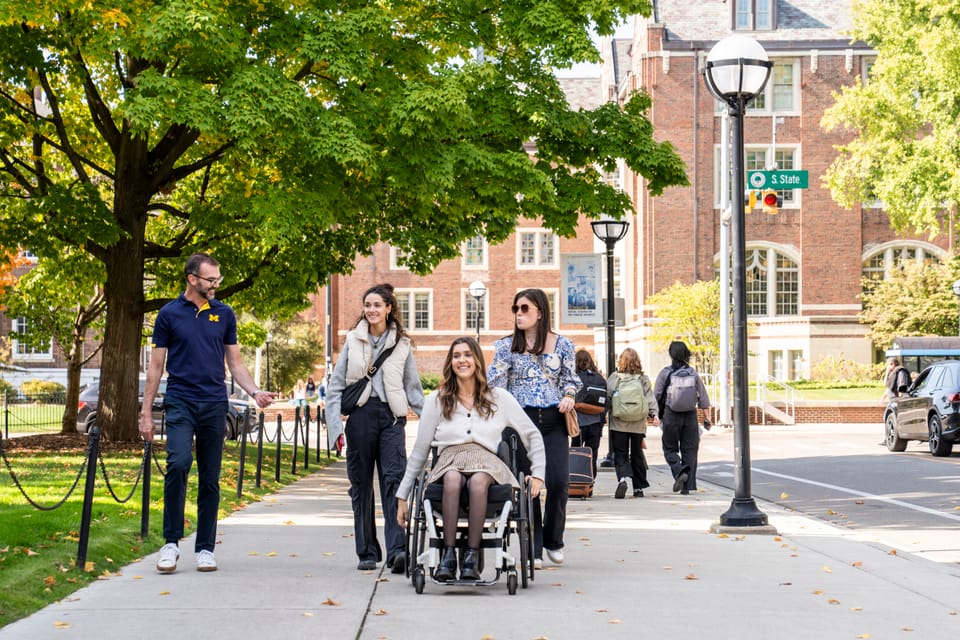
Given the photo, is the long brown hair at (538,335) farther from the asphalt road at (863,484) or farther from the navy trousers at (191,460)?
the asphalt road at (863,484)

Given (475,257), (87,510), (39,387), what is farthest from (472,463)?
(475,257)

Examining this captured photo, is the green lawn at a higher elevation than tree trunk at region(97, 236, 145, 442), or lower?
lower

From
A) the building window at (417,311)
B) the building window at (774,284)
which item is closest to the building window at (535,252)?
the building window at (417,311)

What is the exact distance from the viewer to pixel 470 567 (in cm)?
772

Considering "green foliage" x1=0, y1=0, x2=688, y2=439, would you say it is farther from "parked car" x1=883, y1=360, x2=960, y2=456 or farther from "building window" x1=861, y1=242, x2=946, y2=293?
"building window" x1=861, y1=242, x2=946, y2=293

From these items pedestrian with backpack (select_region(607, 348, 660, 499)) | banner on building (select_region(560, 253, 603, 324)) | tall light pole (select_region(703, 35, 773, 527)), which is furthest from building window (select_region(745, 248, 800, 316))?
tall light pole (select_region(703, 35, 773, 527))

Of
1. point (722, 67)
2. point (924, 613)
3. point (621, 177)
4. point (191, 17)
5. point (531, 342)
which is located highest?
point (621, 177)

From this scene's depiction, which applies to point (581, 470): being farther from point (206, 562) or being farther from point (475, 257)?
point (475, 257)

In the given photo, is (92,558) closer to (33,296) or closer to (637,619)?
(637,619)

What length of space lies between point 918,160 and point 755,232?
1718 centimetres

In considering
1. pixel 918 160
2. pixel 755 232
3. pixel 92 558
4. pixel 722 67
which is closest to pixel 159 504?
pixel 92 558

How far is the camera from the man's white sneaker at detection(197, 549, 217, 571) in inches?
336

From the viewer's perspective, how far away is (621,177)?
61.6m

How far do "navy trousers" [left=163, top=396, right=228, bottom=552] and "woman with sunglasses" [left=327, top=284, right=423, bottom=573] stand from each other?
2.54 feet
